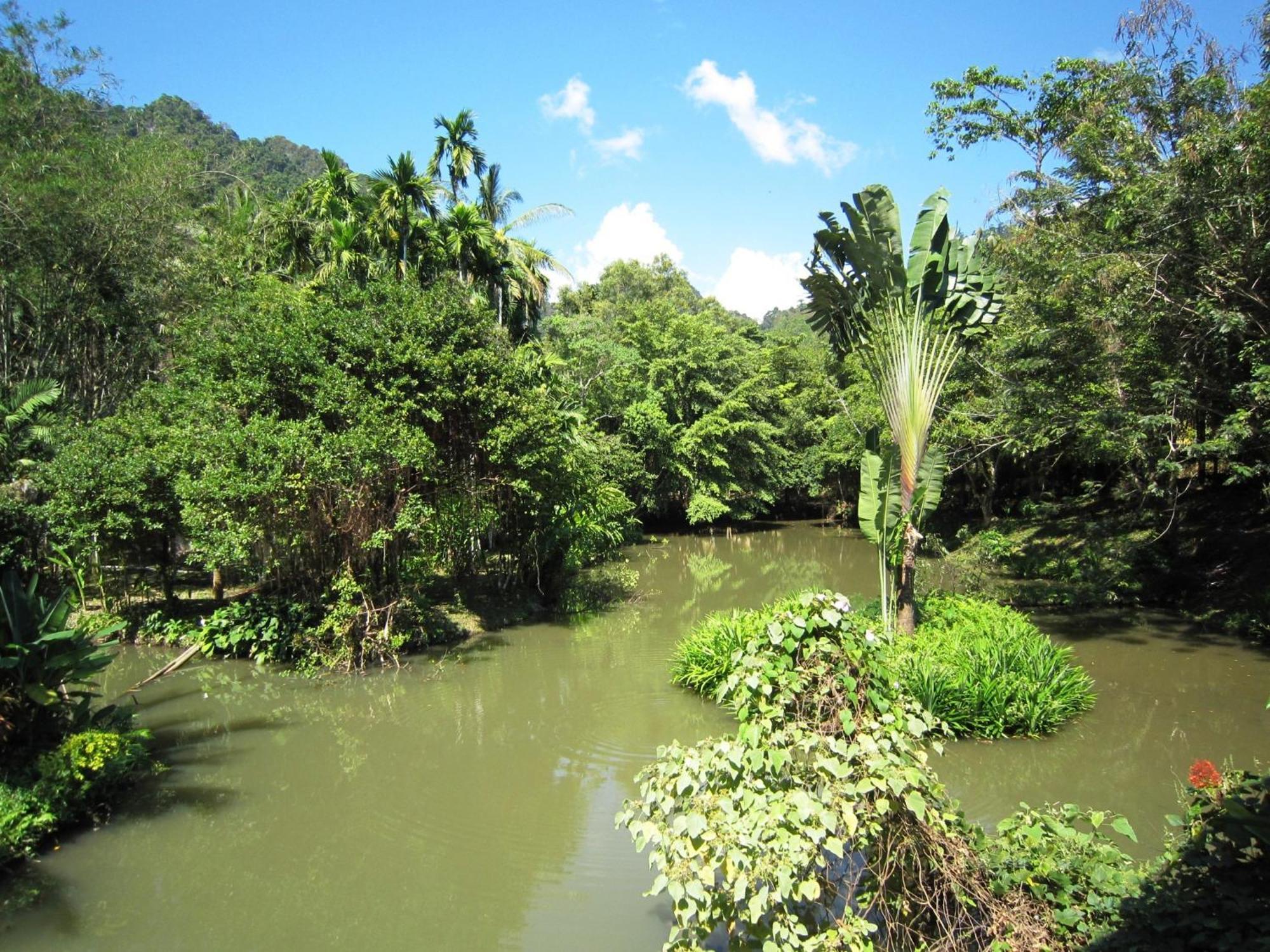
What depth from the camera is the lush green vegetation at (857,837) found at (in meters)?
3.52

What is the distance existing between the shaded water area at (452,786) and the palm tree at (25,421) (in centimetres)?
420

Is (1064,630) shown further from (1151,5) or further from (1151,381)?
(1151,5)

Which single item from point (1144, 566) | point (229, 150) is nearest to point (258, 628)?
point (1144, 566)

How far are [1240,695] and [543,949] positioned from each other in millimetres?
9402

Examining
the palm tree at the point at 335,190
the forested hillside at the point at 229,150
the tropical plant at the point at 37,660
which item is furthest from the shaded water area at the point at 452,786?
the forested hillside at the point at 229,150

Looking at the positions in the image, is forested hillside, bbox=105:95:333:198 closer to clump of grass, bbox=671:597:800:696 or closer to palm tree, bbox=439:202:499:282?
palm tree, bbox=439:202:499:282

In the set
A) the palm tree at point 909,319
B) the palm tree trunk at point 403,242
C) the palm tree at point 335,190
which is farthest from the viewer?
the palm tree at point 335,190

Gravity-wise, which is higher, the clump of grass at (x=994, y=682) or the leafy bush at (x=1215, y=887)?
the leafy bush at (x=1215, y=887)

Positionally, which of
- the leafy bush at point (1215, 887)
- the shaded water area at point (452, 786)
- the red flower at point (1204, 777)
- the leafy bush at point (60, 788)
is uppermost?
the red flower at point (1204, 777)

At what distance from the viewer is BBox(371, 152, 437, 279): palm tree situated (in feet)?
55.6

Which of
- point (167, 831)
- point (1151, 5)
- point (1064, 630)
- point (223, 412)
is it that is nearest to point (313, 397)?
point (223, 412)

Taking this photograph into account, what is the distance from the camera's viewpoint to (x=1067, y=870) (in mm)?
4023

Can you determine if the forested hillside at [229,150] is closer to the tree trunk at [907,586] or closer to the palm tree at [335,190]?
the palm tree at [335,190]

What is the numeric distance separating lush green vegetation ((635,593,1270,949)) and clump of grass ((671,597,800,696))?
572 centimetres
